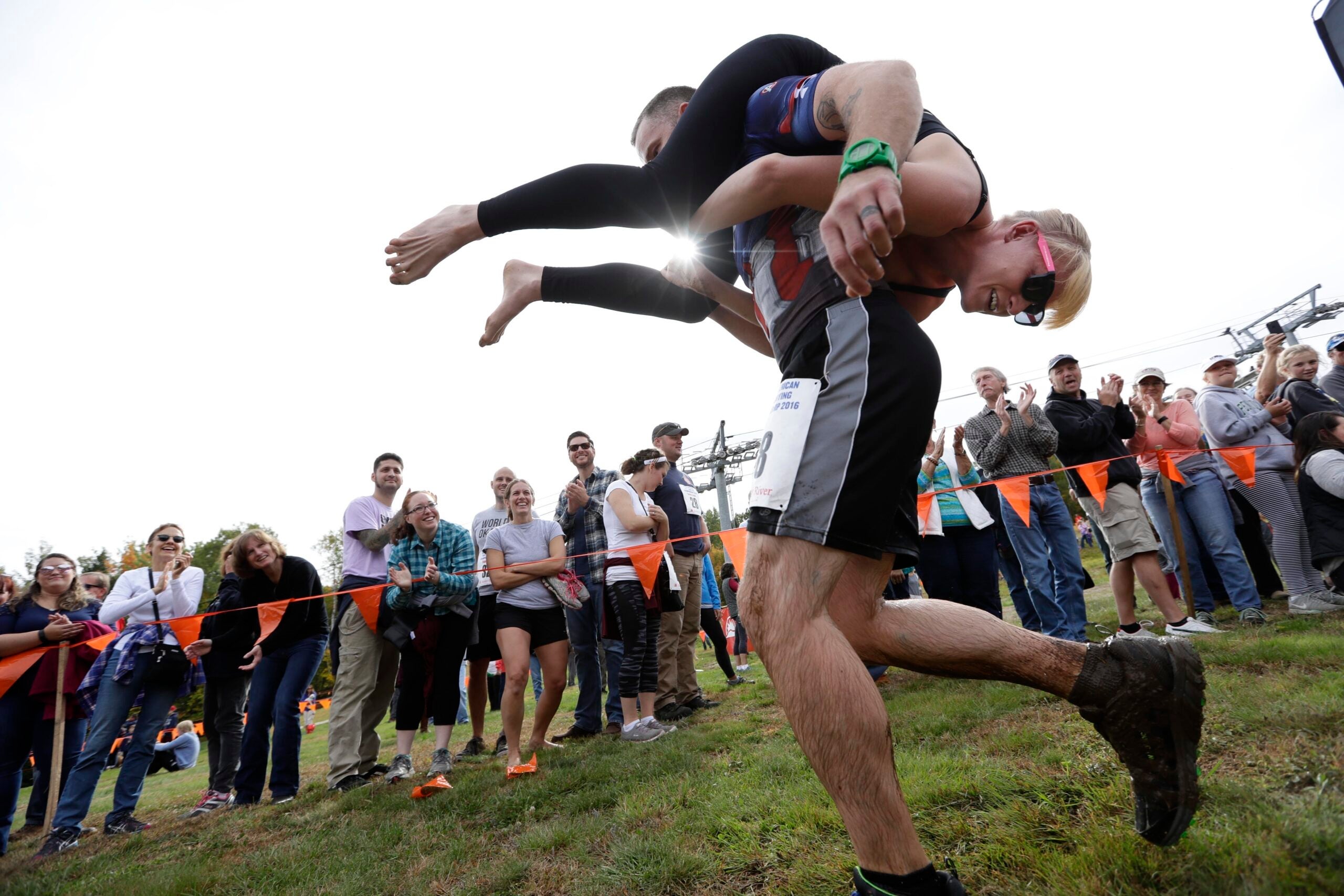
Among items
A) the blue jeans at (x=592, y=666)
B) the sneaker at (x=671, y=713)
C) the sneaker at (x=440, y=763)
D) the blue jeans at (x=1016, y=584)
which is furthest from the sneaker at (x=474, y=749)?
the blue jeans at (x=1016, y=584)

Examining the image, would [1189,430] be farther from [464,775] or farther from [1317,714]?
[464,775]

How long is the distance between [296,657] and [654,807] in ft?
12.8

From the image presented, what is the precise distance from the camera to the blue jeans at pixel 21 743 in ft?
16.4

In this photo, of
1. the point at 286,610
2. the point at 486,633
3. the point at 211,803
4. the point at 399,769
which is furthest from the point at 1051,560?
the point at 211,803

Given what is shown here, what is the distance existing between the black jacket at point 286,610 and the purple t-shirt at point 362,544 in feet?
1.16

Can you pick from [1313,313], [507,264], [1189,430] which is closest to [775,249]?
[507,264]

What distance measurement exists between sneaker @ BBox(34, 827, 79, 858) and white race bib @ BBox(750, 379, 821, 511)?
583cm

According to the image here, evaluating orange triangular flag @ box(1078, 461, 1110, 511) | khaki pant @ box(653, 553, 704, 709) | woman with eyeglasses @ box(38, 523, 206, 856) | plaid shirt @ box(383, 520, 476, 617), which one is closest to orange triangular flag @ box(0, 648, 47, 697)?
woman with eyeglasses @ box(38, 523, 206, 856)

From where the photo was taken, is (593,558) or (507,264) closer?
(507,264)

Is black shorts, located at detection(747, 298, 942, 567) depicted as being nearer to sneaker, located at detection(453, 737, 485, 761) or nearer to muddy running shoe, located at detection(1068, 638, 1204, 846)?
muddy running shoe, located at detection(1068, 638, 1204, 846)

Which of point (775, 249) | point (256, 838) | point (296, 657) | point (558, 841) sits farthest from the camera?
point (296, 657)

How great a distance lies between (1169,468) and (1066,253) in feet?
17.8

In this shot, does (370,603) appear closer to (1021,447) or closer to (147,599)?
(147,599)

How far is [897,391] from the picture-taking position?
4.75 feet
